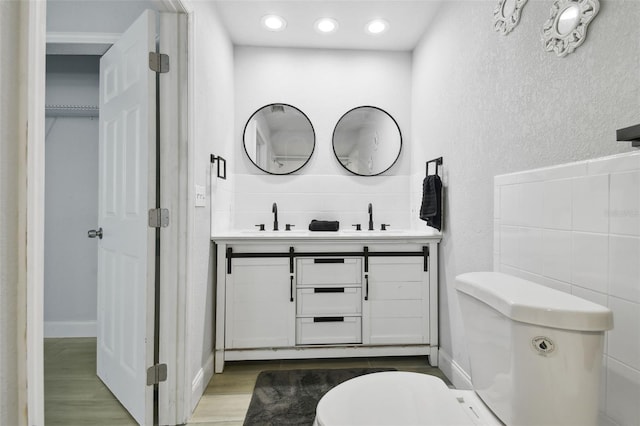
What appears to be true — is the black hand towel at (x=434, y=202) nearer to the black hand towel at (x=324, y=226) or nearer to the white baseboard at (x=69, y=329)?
the black hand towel at (x=324, y=226)

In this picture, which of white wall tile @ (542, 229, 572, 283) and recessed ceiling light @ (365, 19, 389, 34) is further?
recessed ceiling light @ (365, 19, 389, 34)

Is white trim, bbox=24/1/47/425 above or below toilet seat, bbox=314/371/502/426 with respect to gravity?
above

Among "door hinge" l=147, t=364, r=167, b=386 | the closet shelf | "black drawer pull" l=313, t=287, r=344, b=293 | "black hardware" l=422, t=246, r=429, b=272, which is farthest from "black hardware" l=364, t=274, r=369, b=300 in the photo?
the closet shelf

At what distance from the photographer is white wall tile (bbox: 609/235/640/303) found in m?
0.85

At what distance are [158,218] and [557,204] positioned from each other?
1657mm

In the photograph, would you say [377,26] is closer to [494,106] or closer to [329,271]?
[494,106]

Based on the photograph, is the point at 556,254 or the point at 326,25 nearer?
the point at 556,254

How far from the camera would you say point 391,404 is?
2.81 ft

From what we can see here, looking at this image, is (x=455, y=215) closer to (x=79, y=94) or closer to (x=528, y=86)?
(x=528, y=86)

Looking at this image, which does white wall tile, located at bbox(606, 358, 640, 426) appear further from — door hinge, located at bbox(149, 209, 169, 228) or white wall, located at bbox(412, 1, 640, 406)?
door hinge, located at bbox(149, 209, 169, 228)

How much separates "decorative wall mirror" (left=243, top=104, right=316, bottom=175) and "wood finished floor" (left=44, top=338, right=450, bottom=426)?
154cm

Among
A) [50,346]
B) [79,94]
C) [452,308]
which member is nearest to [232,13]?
[79,94]

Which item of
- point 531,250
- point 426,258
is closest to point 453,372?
point 426,258

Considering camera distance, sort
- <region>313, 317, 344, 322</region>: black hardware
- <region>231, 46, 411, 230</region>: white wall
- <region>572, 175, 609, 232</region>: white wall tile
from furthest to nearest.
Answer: <region>231, 46, 411, 230</region>: white wall < <region>313, 317, 344, 322</region>: black hardware < <region>572, 175, 609, 232</region>: white wall tile
